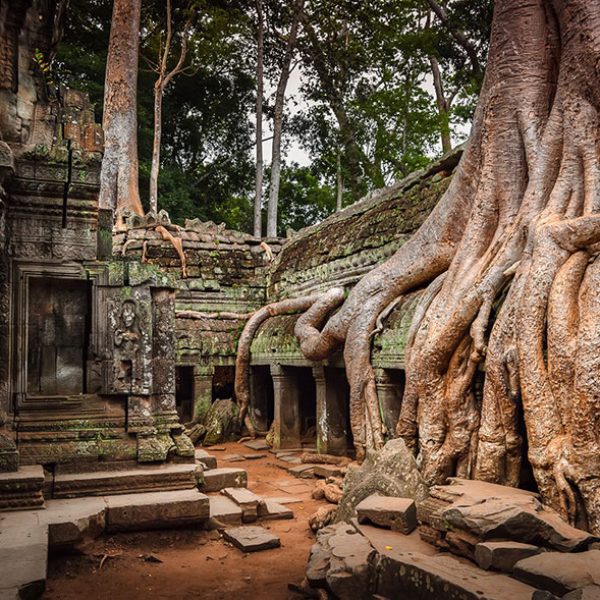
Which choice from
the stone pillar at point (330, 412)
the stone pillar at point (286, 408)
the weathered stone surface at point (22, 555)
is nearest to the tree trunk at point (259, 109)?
the stone pillar at point (286, 408)

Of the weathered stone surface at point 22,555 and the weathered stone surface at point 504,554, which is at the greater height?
the weathered stone surface at point 504,554

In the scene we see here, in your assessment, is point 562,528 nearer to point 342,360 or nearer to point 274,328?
point 342,360

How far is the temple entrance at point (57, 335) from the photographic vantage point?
621 cm

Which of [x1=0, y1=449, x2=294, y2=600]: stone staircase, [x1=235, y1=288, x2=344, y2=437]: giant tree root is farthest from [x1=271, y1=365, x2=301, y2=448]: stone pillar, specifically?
[x1=0, y1=449, x2=294, y2=600]: stone staircase

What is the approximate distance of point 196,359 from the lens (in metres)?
12.1

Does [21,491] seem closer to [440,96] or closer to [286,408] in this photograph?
[286,408]

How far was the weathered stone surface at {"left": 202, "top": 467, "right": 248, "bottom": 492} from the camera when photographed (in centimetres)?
671

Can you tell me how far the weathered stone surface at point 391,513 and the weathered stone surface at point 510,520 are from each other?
334 mm

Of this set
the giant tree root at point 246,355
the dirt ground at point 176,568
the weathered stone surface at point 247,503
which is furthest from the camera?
the giant tree root at point 246,355

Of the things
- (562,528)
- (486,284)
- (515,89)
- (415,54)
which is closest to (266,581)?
(562,528)

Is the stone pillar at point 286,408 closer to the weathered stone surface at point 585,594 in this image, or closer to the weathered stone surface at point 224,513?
the weathered stone surface at point 224,513

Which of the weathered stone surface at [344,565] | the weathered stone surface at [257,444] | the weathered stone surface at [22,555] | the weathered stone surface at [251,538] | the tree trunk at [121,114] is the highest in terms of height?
the tree trunk at [121,114]

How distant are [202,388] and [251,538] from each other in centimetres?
703

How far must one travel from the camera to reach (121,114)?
52.5 feet
